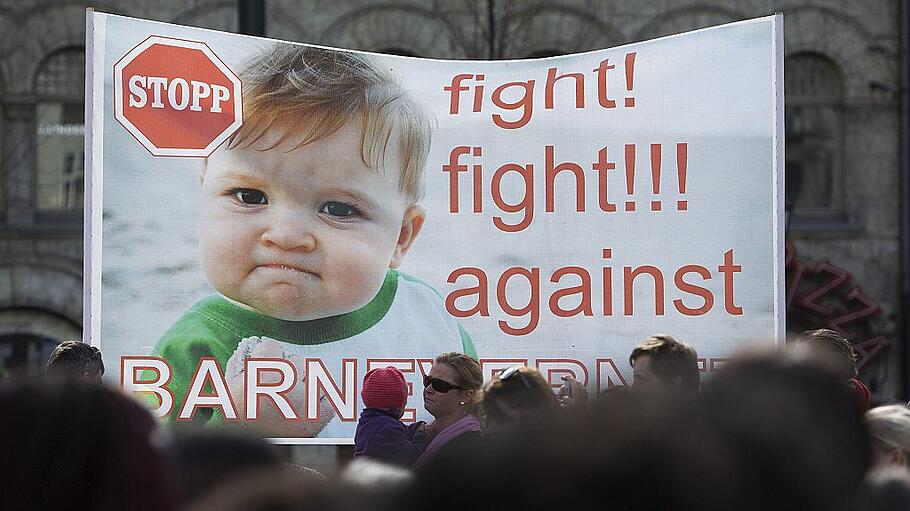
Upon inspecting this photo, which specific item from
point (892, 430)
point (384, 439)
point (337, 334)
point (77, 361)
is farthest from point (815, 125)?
point (892, 430)

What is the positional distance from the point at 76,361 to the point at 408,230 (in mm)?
1785

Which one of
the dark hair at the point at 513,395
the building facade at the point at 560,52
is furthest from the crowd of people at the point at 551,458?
the building facade at the point at 560,52

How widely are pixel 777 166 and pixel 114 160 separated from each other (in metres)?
3.02

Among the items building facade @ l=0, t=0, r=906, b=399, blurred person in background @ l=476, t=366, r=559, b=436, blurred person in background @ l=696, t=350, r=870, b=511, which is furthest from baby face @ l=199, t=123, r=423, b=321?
building facade @ l=0, t=0, r=906, b=399

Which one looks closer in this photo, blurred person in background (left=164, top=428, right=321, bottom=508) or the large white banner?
blurred person in background (left=164, top=428, right=321, bottom=508)

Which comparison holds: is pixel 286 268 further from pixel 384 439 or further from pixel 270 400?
pixel 384 439

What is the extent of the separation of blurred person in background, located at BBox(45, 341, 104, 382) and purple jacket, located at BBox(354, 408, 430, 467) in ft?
3.28

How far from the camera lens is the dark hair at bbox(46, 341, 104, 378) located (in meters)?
4.95

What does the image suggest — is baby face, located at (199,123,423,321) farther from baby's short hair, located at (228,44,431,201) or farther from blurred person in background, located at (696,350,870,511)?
blurred person in background, located at (696,350,870,511)

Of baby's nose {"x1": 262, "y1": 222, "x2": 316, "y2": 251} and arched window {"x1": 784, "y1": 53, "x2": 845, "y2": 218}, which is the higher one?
arched window {"x1": 784, "y1": 53, "x2": 845, "y2": 218}

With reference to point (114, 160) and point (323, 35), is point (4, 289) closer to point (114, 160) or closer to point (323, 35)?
point (323, 35)

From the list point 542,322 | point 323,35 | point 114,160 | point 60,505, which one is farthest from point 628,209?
point 323,35

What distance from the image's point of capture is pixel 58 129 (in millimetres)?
17578

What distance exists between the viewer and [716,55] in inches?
246
